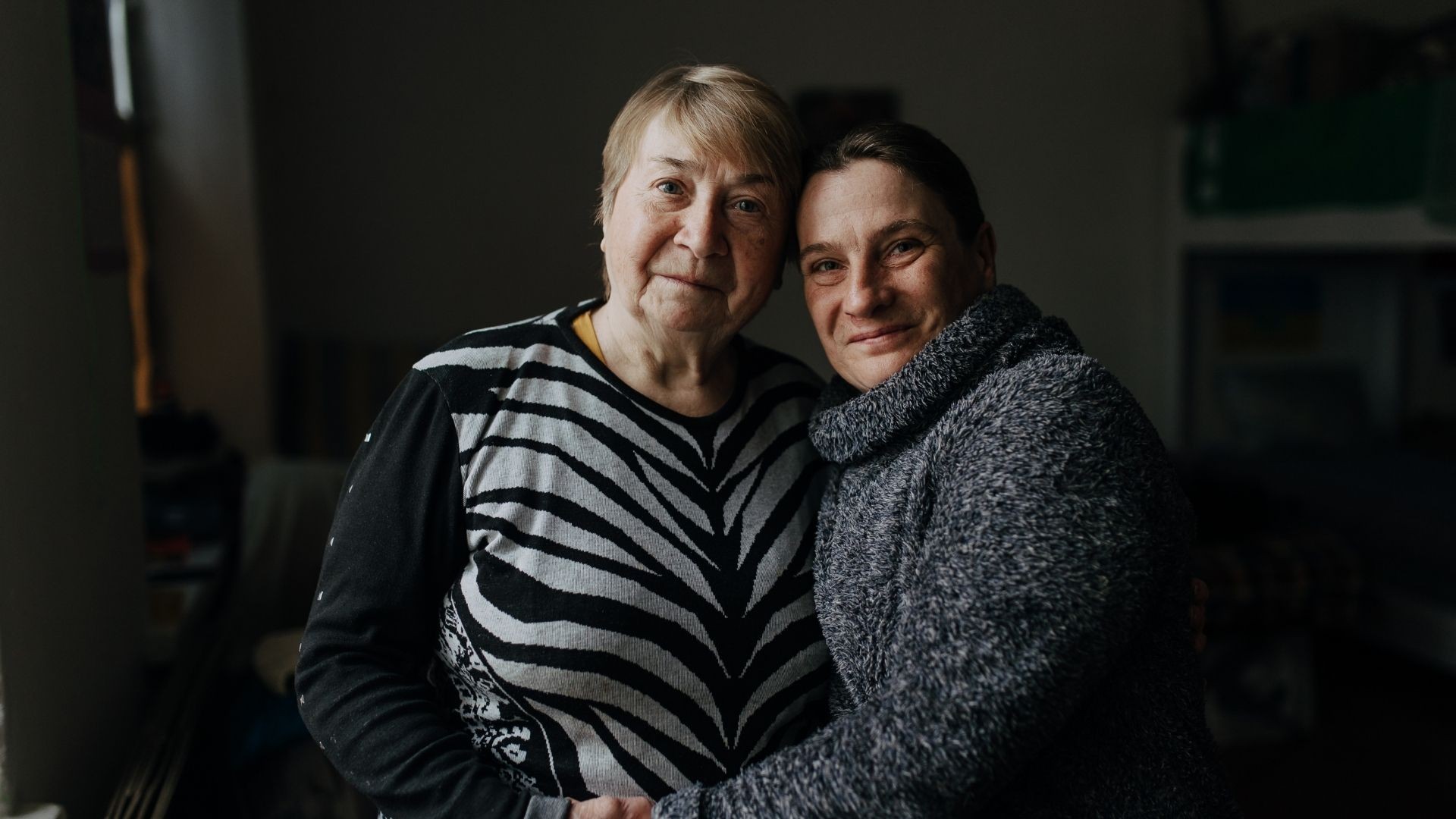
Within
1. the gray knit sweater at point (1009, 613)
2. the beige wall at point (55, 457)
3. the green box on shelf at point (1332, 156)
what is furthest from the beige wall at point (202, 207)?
the green box on shelf at point (1332, 156)

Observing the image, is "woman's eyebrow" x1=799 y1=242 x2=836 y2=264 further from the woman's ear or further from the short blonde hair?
the woman's ear

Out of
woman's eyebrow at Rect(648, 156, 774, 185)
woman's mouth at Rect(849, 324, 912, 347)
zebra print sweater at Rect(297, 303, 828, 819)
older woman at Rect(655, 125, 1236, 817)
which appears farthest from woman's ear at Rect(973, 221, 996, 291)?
zebra print sweater at Rect(297, 303, 828, 819)

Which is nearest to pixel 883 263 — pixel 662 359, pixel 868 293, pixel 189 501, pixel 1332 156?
pixel 868 293

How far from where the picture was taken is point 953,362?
1099 millimetres

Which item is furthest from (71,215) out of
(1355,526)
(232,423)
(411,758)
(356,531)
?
(1355,526)

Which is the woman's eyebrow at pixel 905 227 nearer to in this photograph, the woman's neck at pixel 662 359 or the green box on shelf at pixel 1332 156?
the woman's neck at pixel 662 359

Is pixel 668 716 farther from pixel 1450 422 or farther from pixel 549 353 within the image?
pixel 1450 422

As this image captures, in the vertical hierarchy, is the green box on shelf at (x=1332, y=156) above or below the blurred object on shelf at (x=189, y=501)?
above

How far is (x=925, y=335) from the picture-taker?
118 cm

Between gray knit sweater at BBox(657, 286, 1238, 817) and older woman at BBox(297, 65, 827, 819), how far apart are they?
0.13 m

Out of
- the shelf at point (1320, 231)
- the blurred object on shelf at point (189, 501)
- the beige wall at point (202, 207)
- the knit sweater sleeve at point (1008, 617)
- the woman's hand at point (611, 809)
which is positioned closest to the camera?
the knit sweater sleeve at point (1008, 617)

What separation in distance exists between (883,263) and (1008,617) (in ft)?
1.37

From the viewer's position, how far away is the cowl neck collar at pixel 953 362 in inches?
43.3

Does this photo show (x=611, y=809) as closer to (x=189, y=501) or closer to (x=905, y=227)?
(x=905, y=227)
